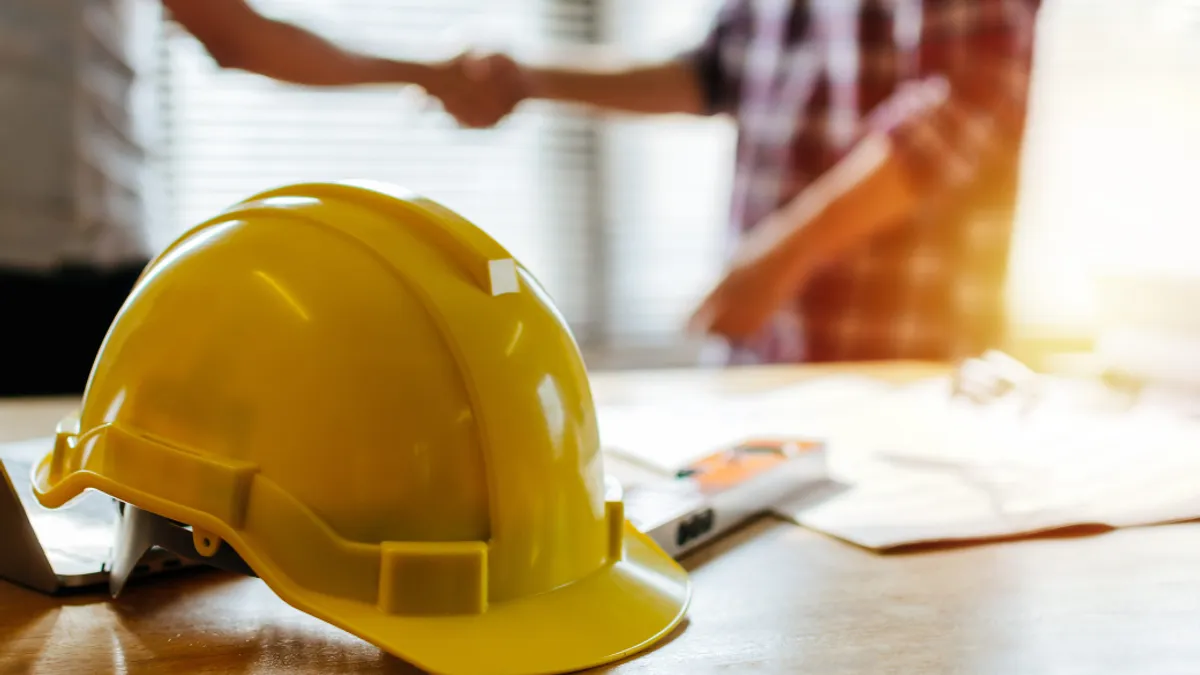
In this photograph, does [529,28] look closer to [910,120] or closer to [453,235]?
[910,120]

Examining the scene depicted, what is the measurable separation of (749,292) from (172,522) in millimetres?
844

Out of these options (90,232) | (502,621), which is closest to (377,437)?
(502,621)

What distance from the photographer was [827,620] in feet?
1.64

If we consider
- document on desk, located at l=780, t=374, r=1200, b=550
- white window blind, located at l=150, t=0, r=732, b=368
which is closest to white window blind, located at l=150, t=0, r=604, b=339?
white window blind, located at l=150, t=0, r=732, b=368

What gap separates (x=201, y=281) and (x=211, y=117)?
1610 millimetres

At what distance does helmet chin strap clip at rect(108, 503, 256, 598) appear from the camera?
0.45m

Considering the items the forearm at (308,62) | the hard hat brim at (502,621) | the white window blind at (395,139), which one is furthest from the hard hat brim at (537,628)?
the white window blind at (395,139)

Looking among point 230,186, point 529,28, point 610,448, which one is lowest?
point 610,448

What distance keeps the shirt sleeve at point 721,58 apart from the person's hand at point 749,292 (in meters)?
0.51

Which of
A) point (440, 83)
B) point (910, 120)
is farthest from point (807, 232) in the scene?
point (440, 83)

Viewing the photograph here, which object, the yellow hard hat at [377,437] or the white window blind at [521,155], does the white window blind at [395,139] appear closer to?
the white window blind at [521,155]

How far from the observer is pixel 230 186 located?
1962 millimetres

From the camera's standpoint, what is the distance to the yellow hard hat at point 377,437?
43cm

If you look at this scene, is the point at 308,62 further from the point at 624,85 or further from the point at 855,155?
the point at 855,155
